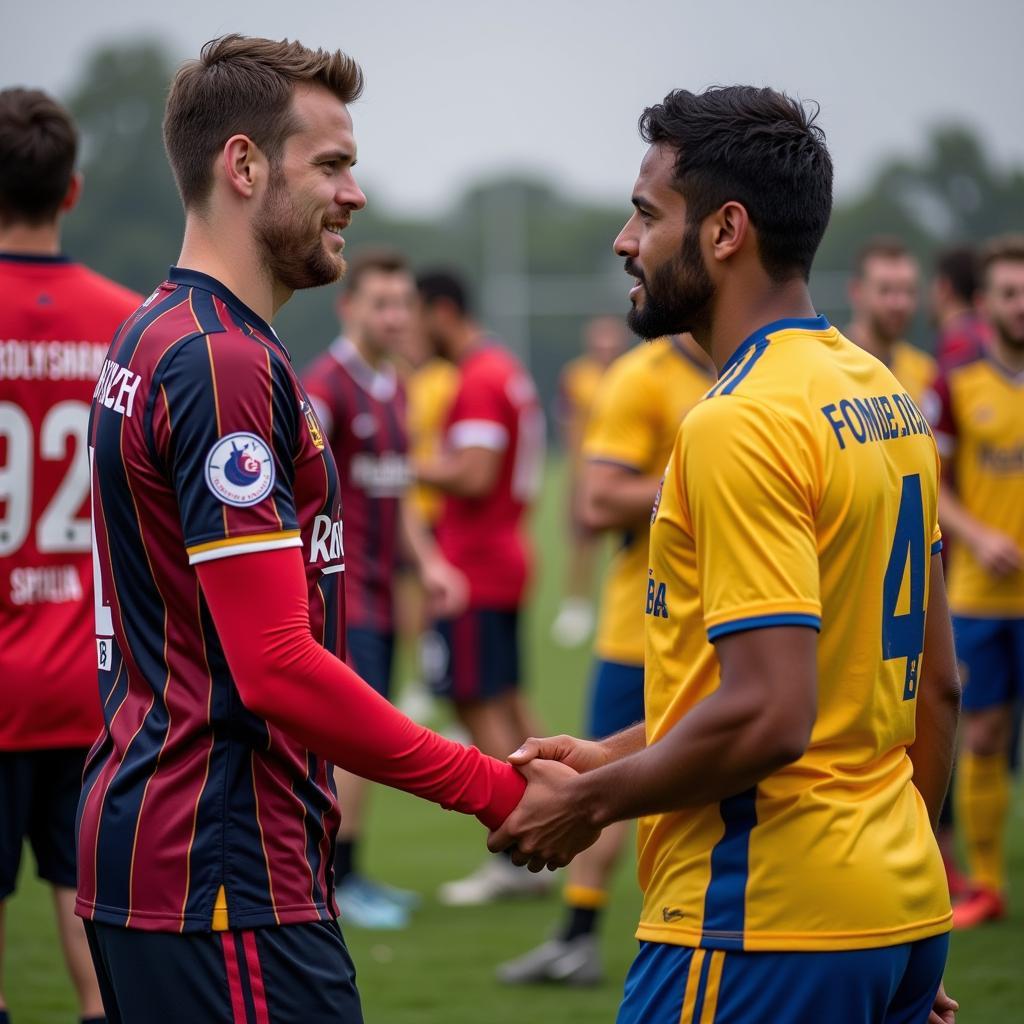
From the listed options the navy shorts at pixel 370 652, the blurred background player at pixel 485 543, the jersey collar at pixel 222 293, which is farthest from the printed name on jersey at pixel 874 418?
the blurred background player at pixel 485 543

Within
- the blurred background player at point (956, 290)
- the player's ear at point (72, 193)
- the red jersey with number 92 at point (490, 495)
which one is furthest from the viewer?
the blurred background player at point (956, 290)

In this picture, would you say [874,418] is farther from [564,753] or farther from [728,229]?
[564,753]

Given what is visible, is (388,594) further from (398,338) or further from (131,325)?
(131,325)

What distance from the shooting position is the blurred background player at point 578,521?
1563 centimetres

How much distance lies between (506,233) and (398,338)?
25.9 metres

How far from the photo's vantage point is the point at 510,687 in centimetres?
748

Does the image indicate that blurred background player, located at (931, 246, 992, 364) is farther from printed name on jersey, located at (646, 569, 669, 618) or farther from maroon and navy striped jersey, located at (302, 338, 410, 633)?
printed name on jersey, located at (646, 569, 669, 618)

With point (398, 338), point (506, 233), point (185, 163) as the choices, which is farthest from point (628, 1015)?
point (506, 233)

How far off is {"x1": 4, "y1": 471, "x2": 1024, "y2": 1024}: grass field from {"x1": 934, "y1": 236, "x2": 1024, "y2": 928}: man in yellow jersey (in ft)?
1.73

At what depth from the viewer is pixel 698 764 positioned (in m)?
2.19

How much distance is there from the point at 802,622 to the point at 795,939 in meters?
0.50

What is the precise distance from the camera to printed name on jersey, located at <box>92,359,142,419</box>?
7.84 feet

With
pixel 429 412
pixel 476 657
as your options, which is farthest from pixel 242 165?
pixel 429 412

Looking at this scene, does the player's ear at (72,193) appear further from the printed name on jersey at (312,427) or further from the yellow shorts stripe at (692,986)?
the yellow shorts stripe at (692,986)
